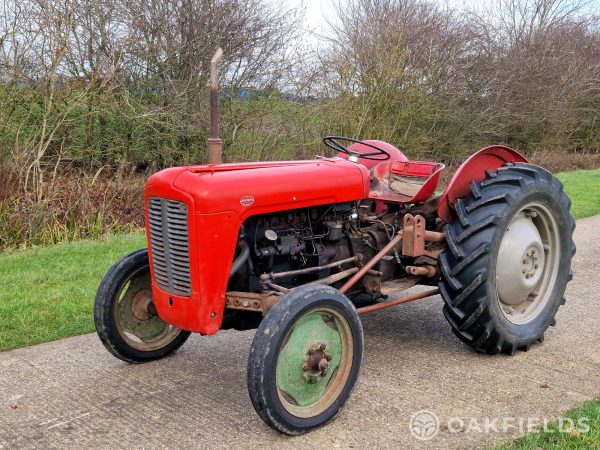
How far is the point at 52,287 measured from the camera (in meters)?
5.72

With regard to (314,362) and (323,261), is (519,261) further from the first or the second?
(314,362)

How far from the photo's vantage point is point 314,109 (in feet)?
42.5

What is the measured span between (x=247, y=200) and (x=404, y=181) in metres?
1.67

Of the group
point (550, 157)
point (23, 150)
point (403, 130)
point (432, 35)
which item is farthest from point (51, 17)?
point (550, 157)

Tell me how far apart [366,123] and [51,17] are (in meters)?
6.70

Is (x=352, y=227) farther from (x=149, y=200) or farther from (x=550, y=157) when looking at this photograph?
A: (x=550, y=157)

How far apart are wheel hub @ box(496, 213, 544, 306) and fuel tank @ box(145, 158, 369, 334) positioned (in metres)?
1.36

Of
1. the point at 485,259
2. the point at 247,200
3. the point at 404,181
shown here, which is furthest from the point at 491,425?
the point at 404,181

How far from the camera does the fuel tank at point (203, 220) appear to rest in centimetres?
337

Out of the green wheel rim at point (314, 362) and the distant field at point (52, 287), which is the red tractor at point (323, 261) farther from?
the distant field at point (52, 287)

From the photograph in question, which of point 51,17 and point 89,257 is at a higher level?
point 51,17

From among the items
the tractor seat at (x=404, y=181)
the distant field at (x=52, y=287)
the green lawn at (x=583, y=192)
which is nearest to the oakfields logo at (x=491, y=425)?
the tractor seat at (x=404, y=181)

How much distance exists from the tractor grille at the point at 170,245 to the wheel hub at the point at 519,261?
2027 mm

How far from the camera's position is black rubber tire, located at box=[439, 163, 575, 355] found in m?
4.00
